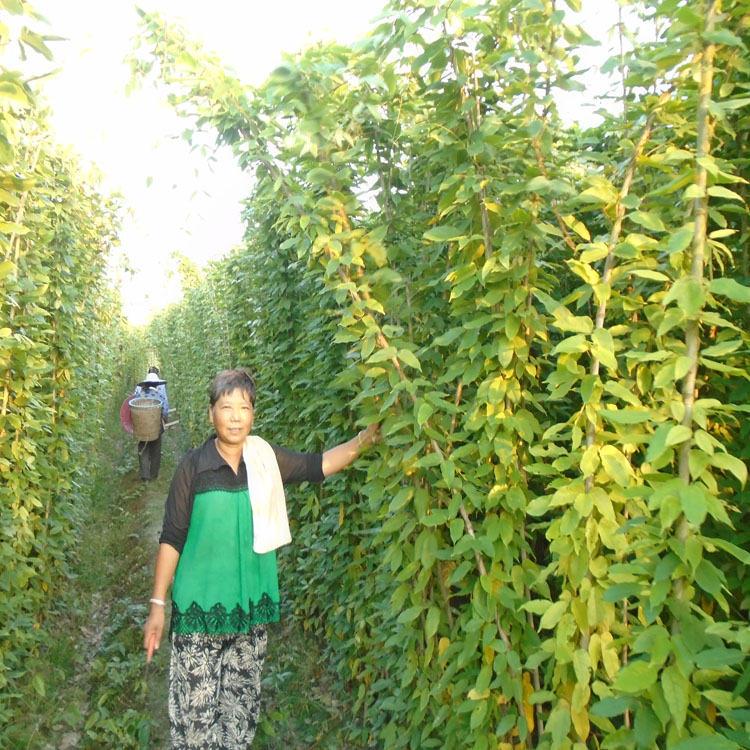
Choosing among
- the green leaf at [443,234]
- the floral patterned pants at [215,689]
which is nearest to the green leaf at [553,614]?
the green leaf at [443,234]

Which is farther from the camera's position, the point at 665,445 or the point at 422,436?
the point at 422,436

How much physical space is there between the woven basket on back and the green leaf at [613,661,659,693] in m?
8.05

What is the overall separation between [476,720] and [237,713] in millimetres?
1310

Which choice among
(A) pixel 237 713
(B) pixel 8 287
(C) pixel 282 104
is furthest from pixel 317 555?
(C) pixel 282 104

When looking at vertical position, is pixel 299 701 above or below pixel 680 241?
below

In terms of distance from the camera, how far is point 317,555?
4.30 m

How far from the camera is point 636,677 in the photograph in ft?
4.13

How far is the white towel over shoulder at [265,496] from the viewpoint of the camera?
278cm

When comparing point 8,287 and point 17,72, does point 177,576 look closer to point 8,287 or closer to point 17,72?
point 8,287

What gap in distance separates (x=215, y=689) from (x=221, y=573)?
1.48 ft

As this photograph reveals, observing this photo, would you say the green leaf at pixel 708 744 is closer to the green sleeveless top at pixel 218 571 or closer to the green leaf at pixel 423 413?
the green leaf at pixel 423 413

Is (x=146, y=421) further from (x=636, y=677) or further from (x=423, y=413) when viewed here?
(x=636, y=677)

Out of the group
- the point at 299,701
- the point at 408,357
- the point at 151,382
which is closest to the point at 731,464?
the point at 408,357

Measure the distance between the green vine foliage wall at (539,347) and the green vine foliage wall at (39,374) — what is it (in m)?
1.37
